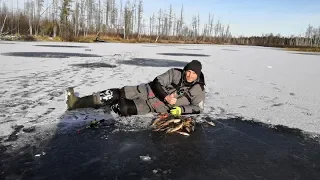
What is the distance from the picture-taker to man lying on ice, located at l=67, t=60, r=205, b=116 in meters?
4.49

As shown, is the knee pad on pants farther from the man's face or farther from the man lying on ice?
the man's face

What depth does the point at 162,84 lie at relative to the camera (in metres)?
4.61

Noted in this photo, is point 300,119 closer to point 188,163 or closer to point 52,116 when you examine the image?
point 188,163

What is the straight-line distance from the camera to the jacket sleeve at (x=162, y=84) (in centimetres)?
452

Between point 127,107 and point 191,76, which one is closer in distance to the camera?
point 191,76

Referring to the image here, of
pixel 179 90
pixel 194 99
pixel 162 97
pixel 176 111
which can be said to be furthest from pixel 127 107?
pixel 194 99

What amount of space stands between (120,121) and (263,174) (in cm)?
225

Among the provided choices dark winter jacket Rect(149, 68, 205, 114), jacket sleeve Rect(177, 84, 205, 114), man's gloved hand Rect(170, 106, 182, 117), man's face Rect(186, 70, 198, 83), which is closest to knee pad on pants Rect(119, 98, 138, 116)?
dark winter jacket Rect(149, 68, 205, 114)

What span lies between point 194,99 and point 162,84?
22.3 inches

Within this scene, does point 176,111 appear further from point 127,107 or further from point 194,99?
point 127,107

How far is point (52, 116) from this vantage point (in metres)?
4.43

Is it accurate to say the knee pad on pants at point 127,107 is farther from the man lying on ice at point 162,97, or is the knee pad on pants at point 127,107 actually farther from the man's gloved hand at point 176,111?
the man's gloved hand at point 176,111

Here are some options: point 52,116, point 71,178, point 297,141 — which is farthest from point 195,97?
point 71,178

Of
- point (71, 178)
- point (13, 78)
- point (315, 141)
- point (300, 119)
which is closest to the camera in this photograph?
point (71, 178)
